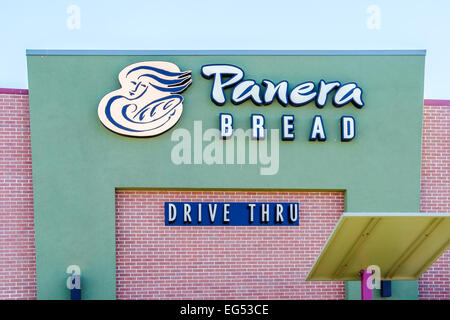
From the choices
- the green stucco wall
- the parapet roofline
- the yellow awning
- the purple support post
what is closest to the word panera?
the green stucco wall

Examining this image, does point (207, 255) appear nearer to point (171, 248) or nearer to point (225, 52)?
point (171, 248)

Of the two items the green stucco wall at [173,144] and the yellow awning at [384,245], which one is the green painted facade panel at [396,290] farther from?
the yellow awning at [384,245]

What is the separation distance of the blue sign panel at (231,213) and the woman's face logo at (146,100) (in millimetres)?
1850

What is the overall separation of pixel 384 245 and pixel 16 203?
7860mm

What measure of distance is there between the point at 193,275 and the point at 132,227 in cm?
175

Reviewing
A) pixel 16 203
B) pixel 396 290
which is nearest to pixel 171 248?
pixel 16 203

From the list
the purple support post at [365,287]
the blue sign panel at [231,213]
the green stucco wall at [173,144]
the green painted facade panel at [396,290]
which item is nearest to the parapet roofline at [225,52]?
the green stucco wall at [173,144]

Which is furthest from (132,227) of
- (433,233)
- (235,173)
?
(433,233)

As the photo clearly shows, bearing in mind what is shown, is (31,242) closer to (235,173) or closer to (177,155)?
(177,155)

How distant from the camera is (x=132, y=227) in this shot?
9.30 metres

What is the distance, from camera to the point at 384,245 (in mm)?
5238

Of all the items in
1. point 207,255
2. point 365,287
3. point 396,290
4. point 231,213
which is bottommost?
point 396,290

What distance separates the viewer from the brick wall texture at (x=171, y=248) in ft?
30.3

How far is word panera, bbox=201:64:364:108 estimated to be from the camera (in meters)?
9.23
